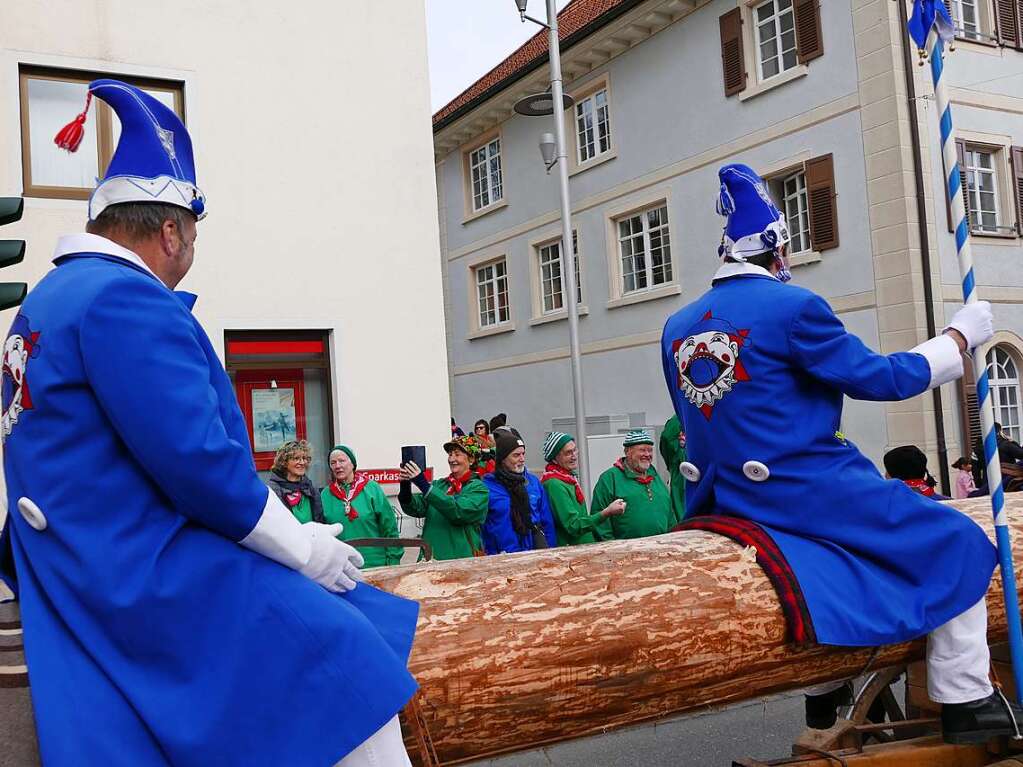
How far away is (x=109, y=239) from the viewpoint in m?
2.30

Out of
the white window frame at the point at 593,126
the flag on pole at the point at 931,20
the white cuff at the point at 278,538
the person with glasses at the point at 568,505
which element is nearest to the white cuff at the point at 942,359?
the flag on pole at the point at 931,20

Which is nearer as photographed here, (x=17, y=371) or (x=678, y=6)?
(x=17, y=371)

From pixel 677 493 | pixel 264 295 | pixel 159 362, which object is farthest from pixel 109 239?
pixel 264 295

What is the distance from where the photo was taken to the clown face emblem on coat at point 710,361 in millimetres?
3418

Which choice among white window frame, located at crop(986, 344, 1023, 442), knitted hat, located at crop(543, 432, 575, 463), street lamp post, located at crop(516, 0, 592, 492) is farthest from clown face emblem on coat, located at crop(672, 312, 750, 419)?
white window frame, located at crop(986, 344, 1023, 442)

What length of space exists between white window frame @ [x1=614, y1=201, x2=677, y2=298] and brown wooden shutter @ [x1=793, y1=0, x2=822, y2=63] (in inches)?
148

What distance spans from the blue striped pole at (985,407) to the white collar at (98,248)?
8.89 ft

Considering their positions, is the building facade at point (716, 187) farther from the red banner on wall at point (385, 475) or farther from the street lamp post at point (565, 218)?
the red banner on wall at point (385, 475)

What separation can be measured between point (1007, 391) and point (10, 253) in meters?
14.9

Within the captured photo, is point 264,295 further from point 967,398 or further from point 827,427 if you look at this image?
point 967,398

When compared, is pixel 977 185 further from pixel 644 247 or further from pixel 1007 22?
pixel 644 247

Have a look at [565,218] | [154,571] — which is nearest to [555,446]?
[565,218]

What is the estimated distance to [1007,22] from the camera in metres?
16.1

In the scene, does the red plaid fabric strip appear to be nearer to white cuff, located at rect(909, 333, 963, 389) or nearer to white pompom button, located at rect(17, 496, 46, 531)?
white cuff, located at rect(909, 333, 963, 389)
